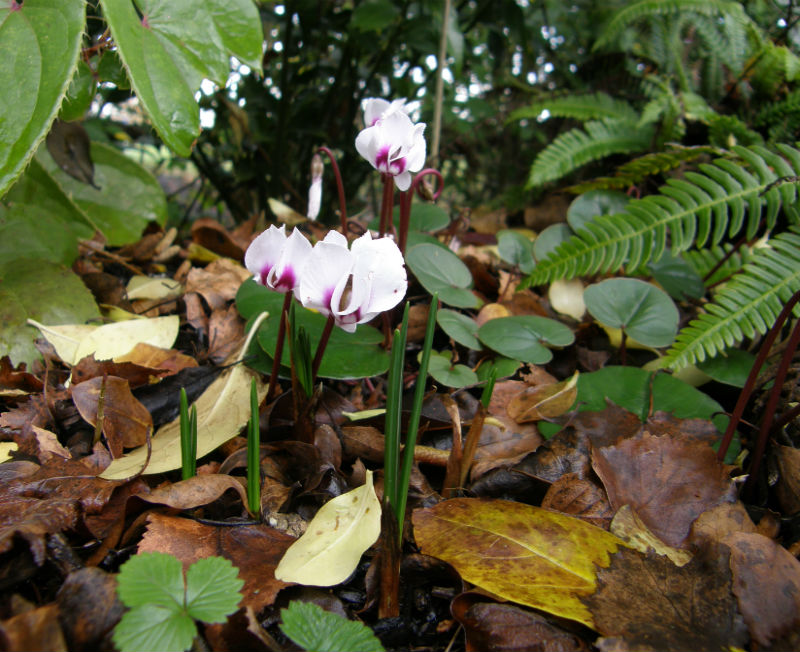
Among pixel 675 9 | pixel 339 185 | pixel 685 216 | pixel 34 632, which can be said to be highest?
pixel 675 9

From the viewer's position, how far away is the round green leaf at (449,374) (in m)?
1.27

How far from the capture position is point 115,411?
1.14 metres

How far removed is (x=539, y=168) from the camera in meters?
2.24

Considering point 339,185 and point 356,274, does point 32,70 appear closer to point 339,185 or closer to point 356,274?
point 339,185


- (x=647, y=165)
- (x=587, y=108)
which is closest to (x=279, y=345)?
(x=647, y=165)

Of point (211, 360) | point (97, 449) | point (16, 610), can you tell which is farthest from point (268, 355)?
point (16, 610)

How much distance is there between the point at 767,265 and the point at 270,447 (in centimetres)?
122

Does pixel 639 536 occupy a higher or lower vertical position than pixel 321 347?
lower

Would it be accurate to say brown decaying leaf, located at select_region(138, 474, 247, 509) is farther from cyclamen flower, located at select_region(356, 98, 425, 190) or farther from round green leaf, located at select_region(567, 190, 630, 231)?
round green leaf, located at select_region(567, 190, 630, 231)

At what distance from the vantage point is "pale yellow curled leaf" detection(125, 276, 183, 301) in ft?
5.71

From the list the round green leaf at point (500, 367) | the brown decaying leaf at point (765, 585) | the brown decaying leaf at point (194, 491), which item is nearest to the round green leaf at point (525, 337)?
the round green leaf at point (500, 367)

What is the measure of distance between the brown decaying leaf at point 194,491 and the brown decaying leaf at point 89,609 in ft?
0.56

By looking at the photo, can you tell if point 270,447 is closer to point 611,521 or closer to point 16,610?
point 16,610

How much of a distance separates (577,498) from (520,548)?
0.64 ft
